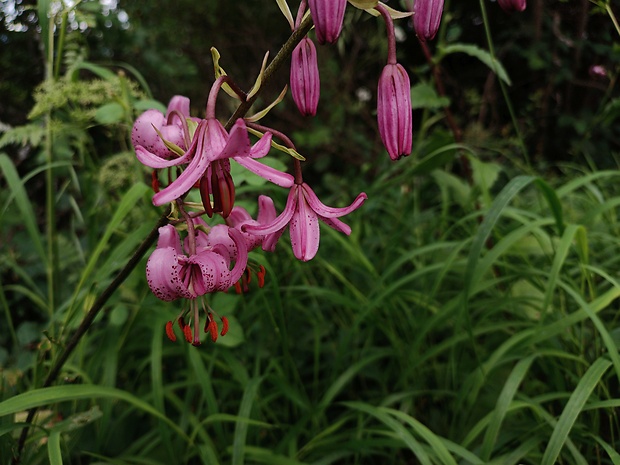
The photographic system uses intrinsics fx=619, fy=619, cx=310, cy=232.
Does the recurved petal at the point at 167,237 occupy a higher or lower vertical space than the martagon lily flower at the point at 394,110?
lower

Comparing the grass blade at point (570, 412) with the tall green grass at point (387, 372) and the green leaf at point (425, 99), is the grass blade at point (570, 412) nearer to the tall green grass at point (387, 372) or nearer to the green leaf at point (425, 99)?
the tall green grass at point (387, 372)

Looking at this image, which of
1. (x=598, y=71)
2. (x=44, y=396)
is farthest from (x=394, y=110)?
(x=598, y=71)

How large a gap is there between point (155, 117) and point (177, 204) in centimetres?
12

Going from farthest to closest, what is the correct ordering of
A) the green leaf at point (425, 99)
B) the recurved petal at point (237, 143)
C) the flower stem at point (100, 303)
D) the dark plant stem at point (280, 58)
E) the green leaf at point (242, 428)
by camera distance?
the green leaf at point (425, 99) < the green leaf at point (242, 428) < the flower stem at point (100, 303) < the dark plant stem at point (280, 58) < the recurved petal at point (237, 143)

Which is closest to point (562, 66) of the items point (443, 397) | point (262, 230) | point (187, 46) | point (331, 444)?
point (187, 46)

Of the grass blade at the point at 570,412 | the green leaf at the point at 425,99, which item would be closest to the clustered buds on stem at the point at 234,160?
the grass blade at the point at 570,412

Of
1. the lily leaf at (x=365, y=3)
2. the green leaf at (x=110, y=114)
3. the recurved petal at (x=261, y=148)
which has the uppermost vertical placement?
the lily leaf at (x=365, y=3)

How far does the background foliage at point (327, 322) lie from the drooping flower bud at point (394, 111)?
0.39 m

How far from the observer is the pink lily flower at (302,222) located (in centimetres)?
79

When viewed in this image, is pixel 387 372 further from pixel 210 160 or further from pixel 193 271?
pixel 210 160

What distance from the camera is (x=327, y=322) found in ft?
5.57

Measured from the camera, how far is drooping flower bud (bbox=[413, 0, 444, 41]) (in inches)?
28.4

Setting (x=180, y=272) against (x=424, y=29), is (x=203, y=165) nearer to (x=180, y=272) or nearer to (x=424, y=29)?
(x=180, y=272)

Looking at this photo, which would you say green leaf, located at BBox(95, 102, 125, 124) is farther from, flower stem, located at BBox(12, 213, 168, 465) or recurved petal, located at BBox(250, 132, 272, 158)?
recurved petal, located at BBox(250, 132, 272, 158)
